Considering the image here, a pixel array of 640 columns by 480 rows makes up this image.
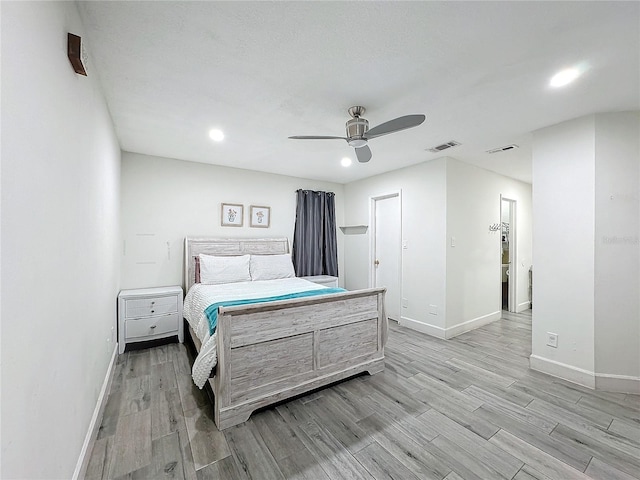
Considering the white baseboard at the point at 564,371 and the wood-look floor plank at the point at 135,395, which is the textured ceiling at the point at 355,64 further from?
the wood-look floor plank at the point at 135,395

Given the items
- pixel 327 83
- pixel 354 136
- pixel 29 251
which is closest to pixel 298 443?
pixel 29 251

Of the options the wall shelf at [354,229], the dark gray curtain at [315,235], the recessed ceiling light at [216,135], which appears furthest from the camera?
the wall shelf at [354,229]

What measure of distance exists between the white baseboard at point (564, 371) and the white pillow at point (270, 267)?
316cm

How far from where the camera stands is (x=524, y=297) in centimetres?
516

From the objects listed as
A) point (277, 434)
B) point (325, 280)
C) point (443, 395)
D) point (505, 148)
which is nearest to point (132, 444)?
point (277, 434)

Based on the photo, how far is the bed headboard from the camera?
12.6 ft

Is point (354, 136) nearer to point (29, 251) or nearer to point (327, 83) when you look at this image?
point (327, 83)

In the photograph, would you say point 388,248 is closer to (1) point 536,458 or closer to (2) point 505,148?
(2) point 505,148

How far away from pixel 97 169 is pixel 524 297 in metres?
6.56

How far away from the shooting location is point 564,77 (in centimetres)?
192

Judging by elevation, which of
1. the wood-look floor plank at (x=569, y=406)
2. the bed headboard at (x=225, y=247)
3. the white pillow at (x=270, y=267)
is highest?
the bed headboard at (x=225, y=247)

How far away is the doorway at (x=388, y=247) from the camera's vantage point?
447 cm

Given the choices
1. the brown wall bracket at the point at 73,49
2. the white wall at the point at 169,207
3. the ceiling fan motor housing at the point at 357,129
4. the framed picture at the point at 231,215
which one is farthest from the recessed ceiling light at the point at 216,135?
the brown wall bracket at the point at 73,49

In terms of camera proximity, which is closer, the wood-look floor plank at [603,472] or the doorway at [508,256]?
the wood-look floor plank at [603,472]
